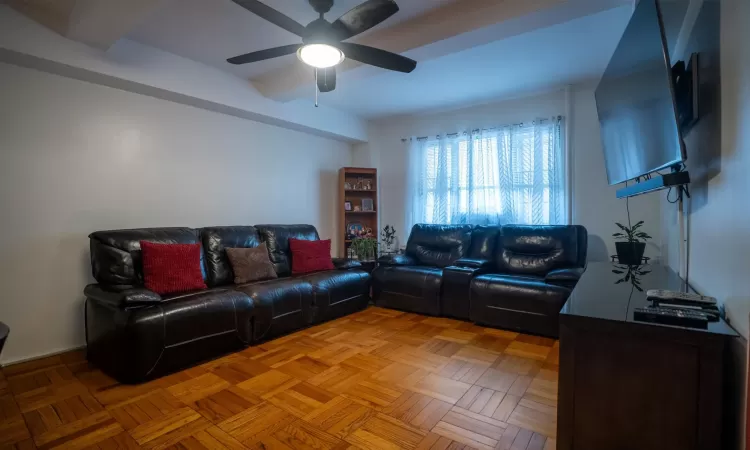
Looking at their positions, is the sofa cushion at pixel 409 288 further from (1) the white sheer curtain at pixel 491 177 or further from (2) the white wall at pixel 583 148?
(2) the white wall at pixel 583 148

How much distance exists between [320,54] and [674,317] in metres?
2.16

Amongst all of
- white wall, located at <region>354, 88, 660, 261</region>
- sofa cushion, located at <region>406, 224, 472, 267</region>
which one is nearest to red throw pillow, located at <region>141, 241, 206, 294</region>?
sofa cushion, located at <region>406, 224, 472, 267</region>

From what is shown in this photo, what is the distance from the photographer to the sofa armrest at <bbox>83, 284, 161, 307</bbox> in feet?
7.21

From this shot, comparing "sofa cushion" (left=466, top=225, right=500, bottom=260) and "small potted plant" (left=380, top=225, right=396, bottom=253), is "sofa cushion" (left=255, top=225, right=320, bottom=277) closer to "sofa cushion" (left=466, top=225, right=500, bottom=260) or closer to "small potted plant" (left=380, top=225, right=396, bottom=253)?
"small potted plant" (left=380, top=225, right=396, bottom=253)

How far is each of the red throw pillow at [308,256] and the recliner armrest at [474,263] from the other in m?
1.42

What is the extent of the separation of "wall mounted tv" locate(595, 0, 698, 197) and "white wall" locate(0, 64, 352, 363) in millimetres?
3480

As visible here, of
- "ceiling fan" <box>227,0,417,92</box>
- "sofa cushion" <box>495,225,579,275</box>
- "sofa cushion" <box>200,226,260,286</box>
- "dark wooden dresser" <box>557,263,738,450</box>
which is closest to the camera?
"dark wooden dresser" <box>557,263,738,450</box>

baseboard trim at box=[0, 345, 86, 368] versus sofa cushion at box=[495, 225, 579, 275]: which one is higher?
sofa cushion at box=[495, 225, 579, 275]

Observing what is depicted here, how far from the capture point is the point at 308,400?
200cm

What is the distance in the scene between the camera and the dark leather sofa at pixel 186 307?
7.20 ft

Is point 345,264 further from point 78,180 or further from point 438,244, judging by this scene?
point 78,180

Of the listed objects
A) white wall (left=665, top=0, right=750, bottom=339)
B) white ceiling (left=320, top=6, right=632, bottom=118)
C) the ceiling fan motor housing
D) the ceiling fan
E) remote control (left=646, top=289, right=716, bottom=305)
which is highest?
white ceiling (left=320, top=6, right=632, bottom=118)

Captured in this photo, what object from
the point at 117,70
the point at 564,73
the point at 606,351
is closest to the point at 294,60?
the point at 117,70

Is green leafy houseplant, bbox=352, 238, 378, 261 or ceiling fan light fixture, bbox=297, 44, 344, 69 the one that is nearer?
ceiling fan light fixture, bbox=297, 44, 344, 69
